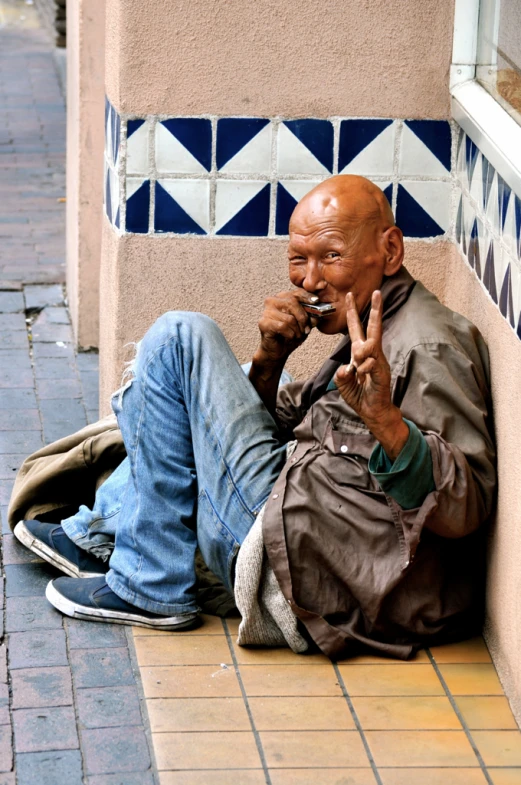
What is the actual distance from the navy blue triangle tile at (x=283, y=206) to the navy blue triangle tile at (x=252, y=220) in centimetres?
3

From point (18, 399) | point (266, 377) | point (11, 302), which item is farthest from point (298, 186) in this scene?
point (11, 302)

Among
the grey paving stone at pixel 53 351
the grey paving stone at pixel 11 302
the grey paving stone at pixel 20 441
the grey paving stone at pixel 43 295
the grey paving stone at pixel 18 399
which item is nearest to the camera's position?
the grey paving stone at pixel 20 441

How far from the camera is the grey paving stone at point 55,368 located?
550cm

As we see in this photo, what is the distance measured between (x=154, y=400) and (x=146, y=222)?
0.84 meters

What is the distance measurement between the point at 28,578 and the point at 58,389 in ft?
5.39

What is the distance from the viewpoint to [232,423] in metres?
3.42

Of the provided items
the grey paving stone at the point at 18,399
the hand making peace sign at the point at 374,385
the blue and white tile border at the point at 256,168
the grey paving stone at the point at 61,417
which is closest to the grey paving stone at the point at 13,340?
the grey paving stone at the point at 18,399

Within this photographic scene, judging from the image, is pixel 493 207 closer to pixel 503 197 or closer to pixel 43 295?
pixel 503 197

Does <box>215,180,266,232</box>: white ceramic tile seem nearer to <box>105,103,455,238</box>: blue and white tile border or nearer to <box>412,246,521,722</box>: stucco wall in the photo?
<box>105,103,455,238</box>: blue and white tile border

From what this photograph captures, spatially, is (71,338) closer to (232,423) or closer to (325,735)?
(232,423)

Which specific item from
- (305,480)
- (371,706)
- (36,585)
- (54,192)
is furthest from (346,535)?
(54,192)

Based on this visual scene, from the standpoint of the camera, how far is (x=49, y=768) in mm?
2895

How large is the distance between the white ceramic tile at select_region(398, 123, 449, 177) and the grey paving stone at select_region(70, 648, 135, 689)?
174cm

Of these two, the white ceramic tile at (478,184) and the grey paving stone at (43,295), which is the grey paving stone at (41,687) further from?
the grey paving stone at (43,295)
